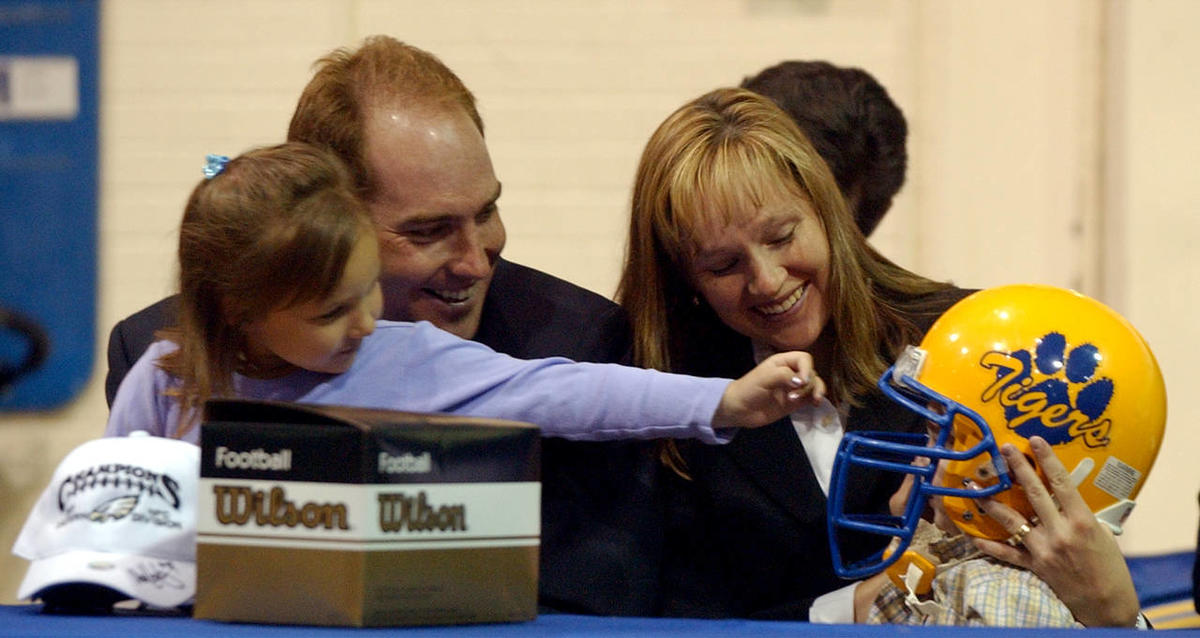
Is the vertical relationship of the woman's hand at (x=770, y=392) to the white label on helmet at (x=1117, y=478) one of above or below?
above

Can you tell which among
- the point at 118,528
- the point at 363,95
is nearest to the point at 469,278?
the point at 363,95

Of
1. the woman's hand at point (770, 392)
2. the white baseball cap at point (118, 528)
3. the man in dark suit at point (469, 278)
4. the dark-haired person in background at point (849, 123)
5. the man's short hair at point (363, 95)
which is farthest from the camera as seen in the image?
the dark-haired person in background at point (849, 123)

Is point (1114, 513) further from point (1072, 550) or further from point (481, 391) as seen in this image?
point (481, 391)

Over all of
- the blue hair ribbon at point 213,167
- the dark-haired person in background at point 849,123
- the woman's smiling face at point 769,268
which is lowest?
the woman's smiling face at point 769,268

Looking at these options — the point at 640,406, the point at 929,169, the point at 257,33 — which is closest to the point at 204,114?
the point at 257,33

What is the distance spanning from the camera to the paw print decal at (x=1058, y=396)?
1.58 m

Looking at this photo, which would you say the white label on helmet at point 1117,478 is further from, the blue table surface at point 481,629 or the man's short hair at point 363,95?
the man's short hair at point 363,95

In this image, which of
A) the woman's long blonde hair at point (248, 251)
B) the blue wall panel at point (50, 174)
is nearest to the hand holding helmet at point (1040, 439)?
the woman's long blonde hair at point (248, 251)

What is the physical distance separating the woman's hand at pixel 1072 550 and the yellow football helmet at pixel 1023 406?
3cm

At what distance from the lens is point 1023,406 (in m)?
1.59

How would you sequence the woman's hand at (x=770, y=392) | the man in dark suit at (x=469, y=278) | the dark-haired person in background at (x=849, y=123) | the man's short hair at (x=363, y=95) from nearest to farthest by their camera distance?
the woman's hand at (x=770, y=392)
the man in dark suit at (x=469, y=278)
the man's short hair at (x=363, y=95)
the dark-haired person in background at (x=849, y=123)

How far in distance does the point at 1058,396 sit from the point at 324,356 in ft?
2.84

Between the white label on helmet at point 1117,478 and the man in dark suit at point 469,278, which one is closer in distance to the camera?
the white label on helmet at point 1117,478

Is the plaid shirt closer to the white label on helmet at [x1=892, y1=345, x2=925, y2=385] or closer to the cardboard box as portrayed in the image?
the white label on helmet at [x1=892, y1=345, x2=925, y2=385]
